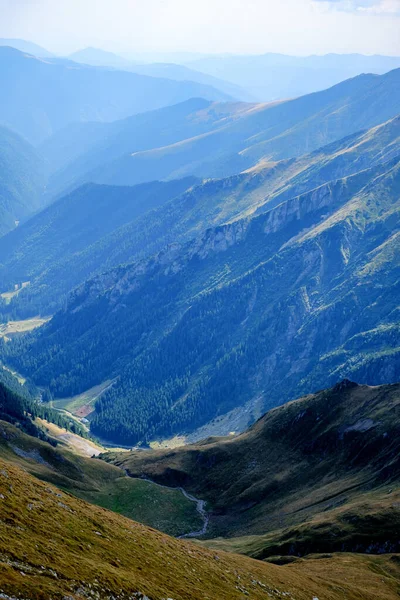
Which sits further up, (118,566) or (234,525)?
(118,566)

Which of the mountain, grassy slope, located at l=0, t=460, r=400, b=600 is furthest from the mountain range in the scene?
the mountain

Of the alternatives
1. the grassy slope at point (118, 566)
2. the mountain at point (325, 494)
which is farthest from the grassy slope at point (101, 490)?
the grassy slope at point (118, 566)

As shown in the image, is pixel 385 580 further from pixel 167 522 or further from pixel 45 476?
pixel 45 476

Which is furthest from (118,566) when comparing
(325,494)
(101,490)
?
(101,490)

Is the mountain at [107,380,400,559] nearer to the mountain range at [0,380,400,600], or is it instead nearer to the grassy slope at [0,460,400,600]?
the mountain range at [0,380,400,600]

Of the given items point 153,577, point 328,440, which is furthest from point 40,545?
point 328,440

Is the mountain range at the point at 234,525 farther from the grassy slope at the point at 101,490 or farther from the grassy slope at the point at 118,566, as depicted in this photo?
the grassy slope at the point at 101,490

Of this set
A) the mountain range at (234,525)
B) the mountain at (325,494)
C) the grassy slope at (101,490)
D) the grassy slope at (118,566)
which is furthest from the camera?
the grassy slope at (101,490)

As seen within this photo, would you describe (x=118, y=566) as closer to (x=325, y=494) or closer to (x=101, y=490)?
(x=325, y=494)
